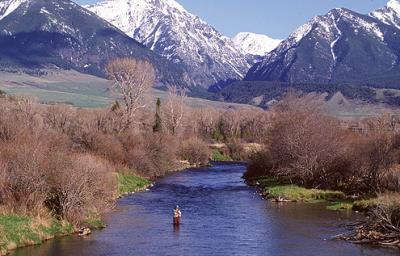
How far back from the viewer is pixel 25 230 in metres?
45.3

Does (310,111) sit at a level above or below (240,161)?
above

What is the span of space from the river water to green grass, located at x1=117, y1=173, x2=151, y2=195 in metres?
2.23

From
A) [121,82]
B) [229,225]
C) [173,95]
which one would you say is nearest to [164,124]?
[173,95]

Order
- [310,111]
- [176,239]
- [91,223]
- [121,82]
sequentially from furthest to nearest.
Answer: [121,82] → [310,111] → [91,223] → [176,239]

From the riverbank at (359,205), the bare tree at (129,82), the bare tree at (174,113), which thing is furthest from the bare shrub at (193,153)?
the riverbank at (359,205)

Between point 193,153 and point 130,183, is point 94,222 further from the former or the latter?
point 193,153

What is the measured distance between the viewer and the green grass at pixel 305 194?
229 ft

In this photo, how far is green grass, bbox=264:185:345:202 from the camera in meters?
69.7

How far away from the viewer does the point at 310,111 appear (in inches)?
3457

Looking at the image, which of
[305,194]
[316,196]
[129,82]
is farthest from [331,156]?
[129,82]

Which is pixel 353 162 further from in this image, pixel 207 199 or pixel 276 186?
pixel 207 199

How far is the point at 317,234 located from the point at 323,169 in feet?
88.5

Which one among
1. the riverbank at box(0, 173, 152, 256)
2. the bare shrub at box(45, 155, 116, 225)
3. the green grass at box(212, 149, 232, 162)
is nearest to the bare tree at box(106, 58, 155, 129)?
the green grass at box(212, 149, 232, 162)

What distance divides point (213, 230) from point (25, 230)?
1418cm
